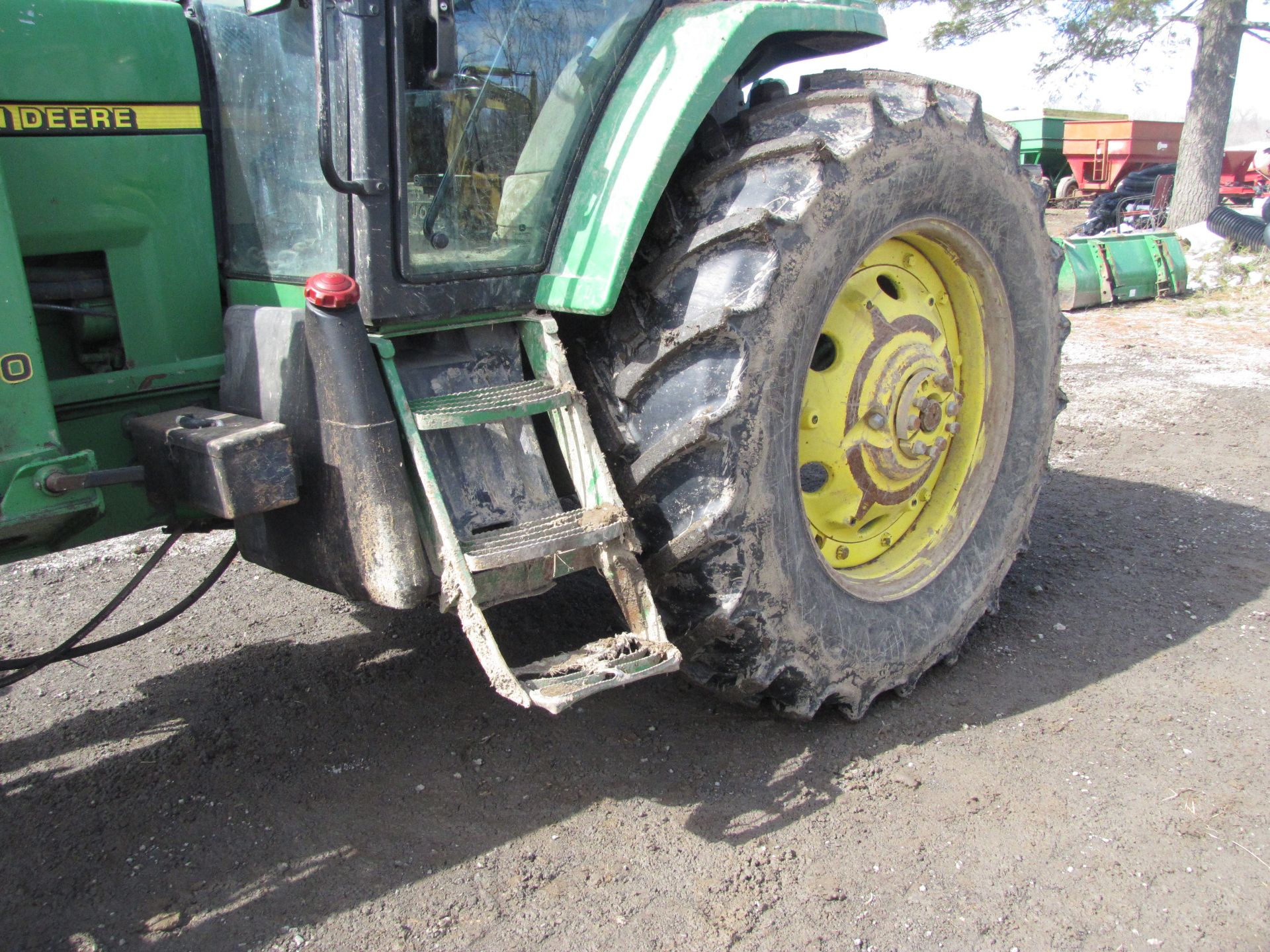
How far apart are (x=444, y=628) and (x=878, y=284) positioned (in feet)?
5.40

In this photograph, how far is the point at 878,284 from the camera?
9.60 ft

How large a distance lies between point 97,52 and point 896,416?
80.7 inches

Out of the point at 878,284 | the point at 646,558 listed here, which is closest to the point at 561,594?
the point at 646,558

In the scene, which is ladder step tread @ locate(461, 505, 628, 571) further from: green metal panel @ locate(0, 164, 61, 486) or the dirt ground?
green metal panel @ locate(0, 164, 61, 486)

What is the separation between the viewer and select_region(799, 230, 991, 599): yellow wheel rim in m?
2.76

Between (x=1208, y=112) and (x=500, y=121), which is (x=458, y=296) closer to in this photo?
(x=500, y=121)

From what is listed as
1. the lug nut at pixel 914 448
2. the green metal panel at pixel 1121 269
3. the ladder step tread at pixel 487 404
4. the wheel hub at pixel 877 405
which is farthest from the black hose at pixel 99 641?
the green metal panel at pixel 1121 269

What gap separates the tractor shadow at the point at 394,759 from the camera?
7.06 ft

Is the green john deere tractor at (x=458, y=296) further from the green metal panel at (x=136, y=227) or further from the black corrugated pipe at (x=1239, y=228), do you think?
the black corrugated pipe at (x=1239, y=228)

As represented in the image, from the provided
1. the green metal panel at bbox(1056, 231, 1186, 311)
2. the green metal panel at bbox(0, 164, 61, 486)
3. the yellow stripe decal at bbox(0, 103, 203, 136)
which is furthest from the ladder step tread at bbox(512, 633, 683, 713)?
the green metal panel at bbox(1056, 231, 1186, 311)

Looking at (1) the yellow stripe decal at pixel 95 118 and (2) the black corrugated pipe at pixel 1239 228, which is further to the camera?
(2) the black corrugated pipe at pixel 1239 228

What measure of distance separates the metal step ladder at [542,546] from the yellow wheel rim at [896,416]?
607 mm

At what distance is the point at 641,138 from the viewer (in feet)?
7.47

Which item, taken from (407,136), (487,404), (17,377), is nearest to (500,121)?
(407,136)
